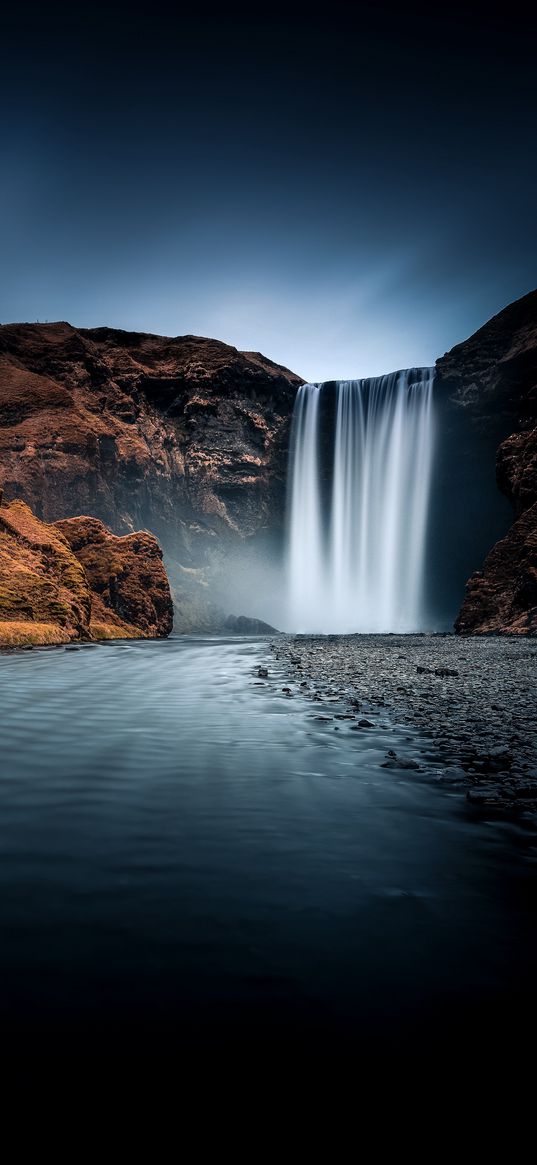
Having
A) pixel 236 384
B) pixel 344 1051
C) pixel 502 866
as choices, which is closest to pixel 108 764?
pixel 502 866

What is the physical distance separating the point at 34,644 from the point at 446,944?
27.0 m

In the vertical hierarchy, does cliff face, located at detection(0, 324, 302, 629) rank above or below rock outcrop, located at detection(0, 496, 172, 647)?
above

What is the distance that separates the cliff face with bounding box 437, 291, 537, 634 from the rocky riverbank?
23.6m

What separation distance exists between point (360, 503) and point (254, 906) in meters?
71.6

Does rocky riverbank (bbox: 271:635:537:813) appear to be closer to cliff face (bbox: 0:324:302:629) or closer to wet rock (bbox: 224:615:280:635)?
wet rock (bbox: 224:615:280:635)

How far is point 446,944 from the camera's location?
269cm

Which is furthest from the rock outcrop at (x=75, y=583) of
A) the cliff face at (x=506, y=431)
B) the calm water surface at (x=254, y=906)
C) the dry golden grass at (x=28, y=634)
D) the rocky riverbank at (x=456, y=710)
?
the cliff face at (x=506, y=431)

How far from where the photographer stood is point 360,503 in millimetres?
72562

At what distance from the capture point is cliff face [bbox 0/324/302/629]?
6812cm

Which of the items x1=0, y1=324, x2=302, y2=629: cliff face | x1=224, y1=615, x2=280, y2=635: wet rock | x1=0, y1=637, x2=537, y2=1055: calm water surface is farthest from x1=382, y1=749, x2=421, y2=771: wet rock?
x1=0, y1=324, x2=302, y2=629: cliff face

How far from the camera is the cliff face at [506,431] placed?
131 ft

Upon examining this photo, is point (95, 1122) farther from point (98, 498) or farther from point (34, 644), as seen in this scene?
point (98, 498)

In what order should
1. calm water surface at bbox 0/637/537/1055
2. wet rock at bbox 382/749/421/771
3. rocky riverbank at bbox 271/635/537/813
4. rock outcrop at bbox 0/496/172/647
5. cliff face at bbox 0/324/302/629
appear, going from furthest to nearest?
cliff face at bbox 0/324/302/629
rock outcrop at bbox 0/496/172/647
wet rock at bbox 382/749/421/771
rocky riverbank at bbox 271/635/537/813
calm water surface at bbox 0/637/537/1055

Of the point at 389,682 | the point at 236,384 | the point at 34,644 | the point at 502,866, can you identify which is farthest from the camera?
the point at 236,384
